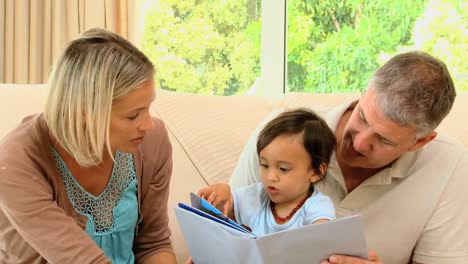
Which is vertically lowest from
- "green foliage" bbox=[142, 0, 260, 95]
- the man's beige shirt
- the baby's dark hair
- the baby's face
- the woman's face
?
the man's beige shirt

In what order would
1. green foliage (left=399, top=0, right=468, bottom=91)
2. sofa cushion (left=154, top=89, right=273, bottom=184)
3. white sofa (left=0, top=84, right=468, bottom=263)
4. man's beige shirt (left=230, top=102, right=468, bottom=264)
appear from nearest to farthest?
man's beige shirt (left=230, top=102, right=468, bottom=264) < white sofa (left=0, top=84, right=468, bottom=263) < sofa cushion (left=154, top=89, right=273, bottom=184) < green foliage (left=399, top=0, right=468, bottom=91)

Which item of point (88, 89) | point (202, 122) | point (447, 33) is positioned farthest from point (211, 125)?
point (447, 33)

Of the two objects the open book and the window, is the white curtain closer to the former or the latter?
the window

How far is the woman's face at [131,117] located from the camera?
4.00 ft

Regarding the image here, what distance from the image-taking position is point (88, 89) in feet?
3.86

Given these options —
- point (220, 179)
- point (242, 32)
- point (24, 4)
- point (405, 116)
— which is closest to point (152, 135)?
point (220, 179)

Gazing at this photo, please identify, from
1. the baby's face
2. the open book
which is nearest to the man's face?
the baby's face

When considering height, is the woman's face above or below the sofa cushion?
above

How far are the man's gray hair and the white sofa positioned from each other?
0.62 meters

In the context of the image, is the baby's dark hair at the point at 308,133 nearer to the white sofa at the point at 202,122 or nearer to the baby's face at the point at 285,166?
the baby's face at the point at 285,166

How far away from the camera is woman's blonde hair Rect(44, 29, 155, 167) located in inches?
46.4

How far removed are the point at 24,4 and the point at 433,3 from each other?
6.59 feet

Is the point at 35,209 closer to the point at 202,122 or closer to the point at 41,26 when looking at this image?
the point at 202,122

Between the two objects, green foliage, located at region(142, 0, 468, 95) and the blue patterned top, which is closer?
the blue patterned top
